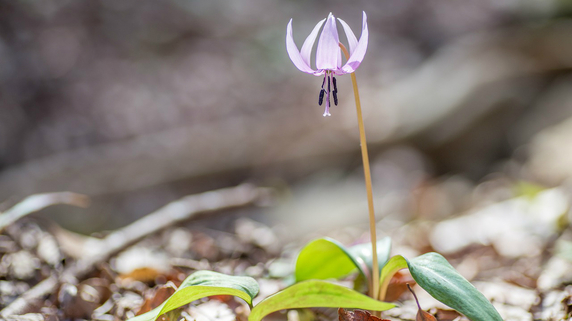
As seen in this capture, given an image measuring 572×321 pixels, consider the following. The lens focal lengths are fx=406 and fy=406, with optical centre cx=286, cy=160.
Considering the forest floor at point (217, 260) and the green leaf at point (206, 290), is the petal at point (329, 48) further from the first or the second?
the forest floor at point (217, 260)

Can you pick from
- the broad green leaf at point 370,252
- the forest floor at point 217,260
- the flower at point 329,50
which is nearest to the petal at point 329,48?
the flower at point 329,50

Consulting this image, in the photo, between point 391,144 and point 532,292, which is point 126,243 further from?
point 391,144

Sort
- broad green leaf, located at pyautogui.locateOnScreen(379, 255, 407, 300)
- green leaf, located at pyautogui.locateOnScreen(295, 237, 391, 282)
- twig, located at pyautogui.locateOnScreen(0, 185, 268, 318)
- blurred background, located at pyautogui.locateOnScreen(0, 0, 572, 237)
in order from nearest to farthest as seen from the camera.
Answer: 1. broad green leaf, located at pyautogui.locateOnScreen(379, 255, 407, 300)
2. green leaf, located at pyautogui.locateOnScreen(295, 237, 391, 282)
3. twig, located at pyautogui.locateOnScreen(0, 185, 268, 318)
4. blurred background, located at pyautogui.locateOnScreen(0, 0, 572, 237)

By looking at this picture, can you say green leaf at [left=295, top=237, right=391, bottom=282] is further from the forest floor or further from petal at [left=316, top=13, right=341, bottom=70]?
petal at [left=316, top=13, right=341, bottom=70]

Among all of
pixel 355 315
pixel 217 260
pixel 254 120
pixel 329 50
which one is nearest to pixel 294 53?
pixel 329 50

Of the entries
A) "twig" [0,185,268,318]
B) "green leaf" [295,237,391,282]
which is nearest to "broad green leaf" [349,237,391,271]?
"green leaf" [295,237,391,282]

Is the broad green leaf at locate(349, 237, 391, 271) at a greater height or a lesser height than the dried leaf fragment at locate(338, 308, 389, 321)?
greater

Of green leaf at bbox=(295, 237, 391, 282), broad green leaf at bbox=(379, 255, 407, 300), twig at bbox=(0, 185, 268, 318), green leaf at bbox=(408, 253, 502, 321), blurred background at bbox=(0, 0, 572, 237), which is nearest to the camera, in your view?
green leaf at bbox=(408, 253, 502, 321)
